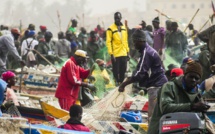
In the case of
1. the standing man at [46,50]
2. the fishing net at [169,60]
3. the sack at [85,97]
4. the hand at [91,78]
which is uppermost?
the standing man at [46,50]

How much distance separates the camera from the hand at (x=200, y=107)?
1027 centimetres

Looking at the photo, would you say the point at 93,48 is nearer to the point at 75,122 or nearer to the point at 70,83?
the point at 70,83

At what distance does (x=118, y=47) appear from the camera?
21156 millimetres

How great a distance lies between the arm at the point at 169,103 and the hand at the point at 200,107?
3.3 inches

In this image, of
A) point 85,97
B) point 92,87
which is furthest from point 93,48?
point 92,87

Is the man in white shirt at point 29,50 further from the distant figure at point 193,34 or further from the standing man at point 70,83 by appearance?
the standing man at point 70,83

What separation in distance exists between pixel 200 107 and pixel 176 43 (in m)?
14.3

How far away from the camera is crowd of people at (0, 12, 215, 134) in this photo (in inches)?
420

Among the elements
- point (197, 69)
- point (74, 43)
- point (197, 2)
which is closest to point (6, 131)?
point (197, 69)

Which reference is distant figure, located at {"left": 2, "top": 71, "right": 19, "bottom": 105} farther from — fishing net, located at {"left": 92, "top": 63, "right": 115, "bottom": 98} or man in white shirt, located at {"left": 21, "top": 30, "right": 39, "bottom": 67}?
man in white shirt, located at {"left": 21, "top": 30, "right": 39, "bottom": 67}

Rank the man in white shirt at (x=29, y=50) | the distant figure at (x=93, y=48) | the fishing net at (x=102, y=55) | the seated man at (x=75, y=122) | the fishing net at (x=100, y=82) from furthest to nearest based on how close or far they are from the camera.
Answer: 1. the fishing net at (x=102, y=55)
2. the distant figure at (x=93, y=48)
3. the man in white shirt at (x=29, y=50)
4. the fishing net at (x=100, y=82)
5. the seated man at (x=75, y=122)

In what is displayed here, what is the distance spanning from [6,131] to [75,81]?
5.61m

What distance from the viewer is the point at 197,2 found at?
159000 millimetres

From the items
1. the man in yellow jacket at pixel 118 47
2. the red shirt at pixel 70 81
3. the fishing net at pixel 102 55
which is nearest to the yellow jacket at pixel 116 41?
the man in yellow jacket at pixel 118 47
